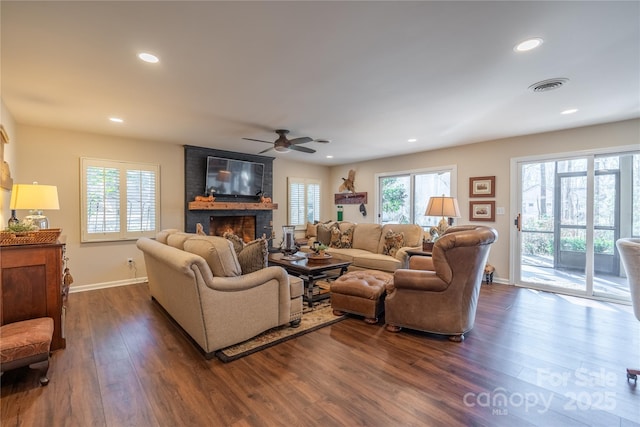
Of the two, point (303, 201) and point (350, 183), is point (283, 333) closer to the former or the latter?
point (303, 201)

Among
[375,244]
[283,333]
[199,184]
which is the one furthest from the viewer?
[199,184]

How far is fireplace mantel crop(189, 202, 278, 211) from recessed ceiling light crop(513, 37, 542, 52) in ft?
16.7

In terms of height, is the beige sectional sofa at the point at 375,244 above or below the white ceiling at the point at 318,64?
below

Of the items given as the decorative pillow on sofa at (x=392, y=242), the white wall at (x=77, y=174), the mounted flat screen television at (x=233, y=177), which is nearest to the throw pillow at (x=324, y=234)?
the decorative pillow on sofa at (x=392, y=242)

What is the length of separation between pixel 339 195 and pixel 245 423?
645 cm

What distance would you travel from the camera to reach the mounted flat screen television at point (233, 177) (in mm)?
5742

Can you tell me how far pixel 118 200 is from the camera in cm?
484

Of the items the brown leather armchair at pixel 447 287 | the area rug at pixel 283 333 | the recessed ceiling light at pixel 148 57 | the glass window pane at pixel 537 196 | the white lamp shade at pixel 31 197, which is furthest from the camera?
the glass window pane at pixel 537 196

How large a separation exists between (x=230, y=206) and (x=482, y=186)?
4.84 m

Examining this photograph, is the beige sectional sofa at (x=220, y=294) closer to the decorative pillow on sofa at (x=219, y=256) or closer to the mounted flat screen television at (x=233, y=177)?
the decorative pillow on sofa at (x=219, y=256)

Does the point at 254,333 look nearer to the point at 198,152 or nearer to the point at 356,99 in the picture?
the point at 356,99

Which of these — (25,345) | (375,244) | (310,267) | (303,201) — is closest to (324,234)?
(375,244)

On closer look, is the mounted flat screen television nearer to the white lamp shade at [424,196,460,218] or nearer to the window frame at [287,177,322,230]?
the window frame at [287,177,322,230]

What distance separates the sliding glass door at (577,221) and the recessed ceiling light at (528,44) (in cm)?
316
